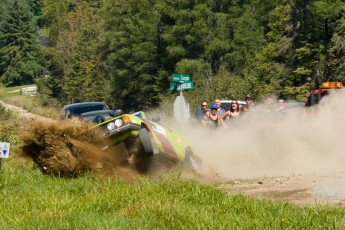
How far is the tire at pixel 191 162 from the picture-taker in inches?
645

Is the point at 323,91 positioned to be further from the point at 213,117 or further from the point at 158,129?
the point at 158,129

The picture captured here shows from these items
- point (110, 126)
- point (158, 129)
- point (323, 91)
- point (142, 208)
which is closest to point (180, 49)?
point (323, 91)

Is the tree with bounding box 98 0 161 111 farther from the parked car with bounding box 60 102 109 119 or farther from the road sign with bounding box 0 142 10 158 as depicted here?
the road sign with bounding box 0 142 10 158

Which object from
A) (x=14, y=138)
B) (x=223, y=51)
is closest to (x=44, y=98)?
(x=223, y=51)

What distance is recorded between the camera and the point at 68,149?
45.2 ft

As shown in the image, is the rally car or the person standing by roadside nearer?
the rally car

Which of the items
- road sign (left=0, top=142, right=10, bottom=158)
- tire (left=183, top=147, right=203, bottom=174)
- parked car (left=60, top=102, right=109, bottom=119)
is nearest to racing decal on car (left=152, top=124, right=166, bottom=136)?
tire (left=183, top=147, right=203, bottom=174)

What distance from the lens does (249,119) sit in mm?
20922

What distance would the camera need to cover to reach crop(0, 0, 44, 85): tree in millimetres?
133875

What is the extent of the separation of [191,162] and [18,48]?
400ft

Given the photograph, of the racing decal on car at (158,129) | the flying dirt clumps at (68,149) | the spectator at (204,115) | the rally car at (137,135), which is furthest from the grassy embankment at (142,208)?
the spectator at (204,115)

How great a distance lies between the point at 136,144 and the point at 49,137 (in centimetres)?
166

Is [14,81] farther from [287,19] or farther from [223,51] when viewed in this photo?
[287,19]

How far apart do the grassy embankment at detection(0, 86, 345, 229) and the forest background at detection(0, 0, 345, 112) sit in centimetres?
2138
